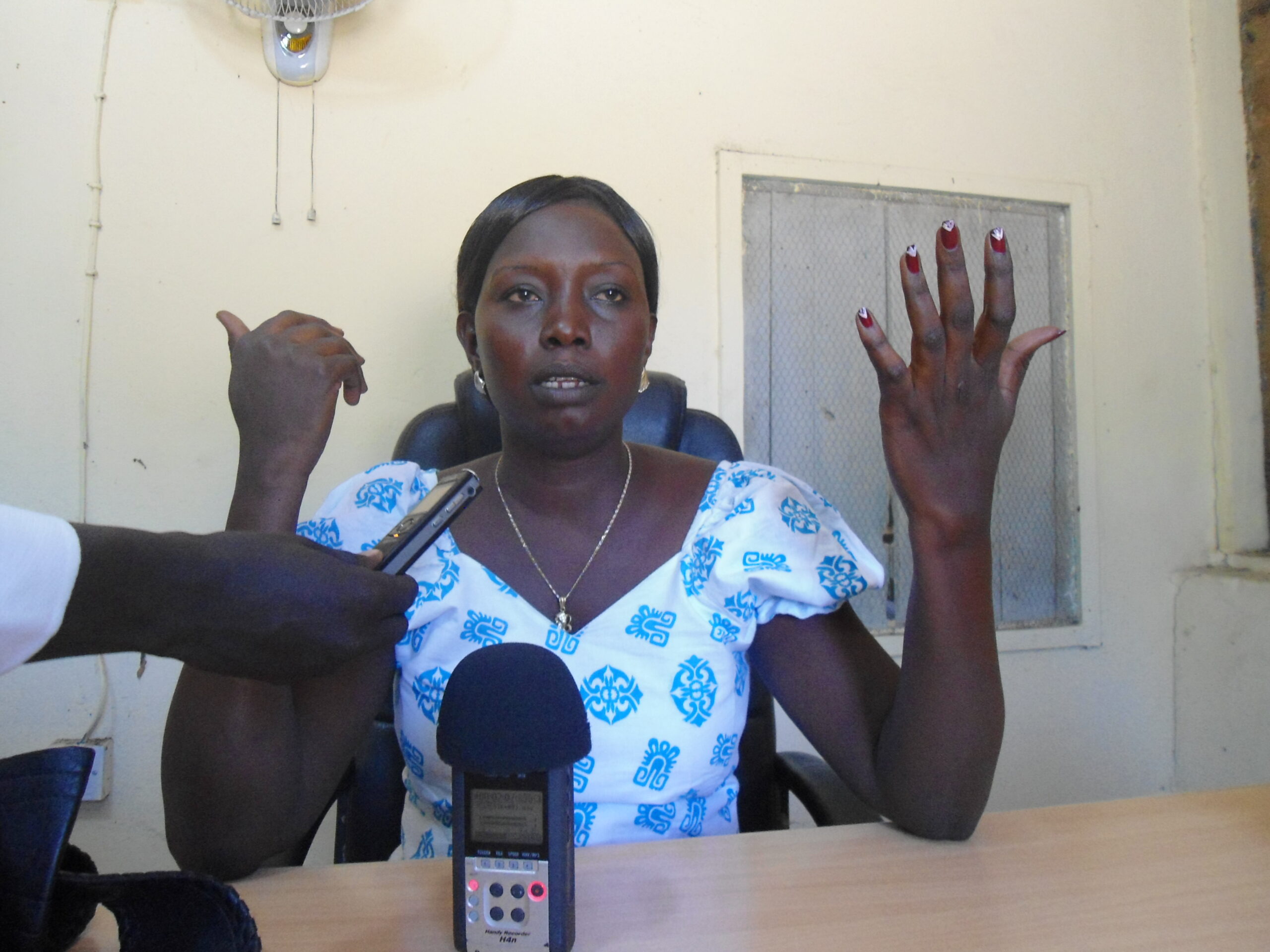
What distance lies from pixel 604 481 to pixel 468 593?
0.24 meters

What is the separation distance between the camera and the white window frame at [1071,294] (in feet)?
6.37

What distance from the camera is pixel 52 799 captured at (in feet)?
1.92

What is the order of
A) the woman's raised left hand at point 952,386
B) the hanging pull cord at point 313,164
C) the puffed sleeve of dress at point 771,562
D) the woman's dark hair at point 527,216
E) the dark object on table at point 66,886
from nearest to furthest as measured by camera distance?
the dark object on table at point 66,886 → the woman's raised left hand at point 952,386 → the puffed sleeve of dress at point 771,562 → the woman's dark hair at point 527,216 → the hanging pull cord at point 313,164

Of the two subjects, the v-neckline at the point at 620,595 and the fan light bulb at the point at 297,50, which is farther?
the fan light bulb at the point at 297,50

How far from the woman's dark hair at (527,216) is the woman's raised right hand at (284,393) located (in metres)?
0.29

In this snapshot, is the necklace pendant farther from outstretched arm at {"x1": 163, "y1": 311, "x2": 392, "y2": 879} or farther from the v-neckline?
outstretched arm at {"x1": 163, "y1": 311, "x2": 392, "y2": 879}

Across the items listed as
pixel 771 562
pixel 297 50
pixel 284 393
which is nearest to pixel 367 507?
pixel 284 393

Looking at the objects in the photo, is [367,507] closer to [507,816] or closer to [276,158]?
[507,816]

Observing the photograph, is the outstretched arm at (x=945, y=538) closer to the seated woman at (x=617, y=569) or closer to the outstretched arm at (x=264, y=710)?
the seated woman at (x=617, y=569)

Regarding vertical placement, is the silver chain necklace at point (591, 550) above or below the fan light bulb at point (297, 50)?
below

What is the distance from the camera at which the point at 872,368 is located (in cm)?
212

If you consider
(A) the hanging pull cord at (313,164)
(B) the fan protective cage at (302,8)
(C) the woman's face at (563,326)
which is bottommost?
(C) the woman's face at (563,326)

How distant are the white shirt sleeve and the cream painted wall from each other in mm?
1336

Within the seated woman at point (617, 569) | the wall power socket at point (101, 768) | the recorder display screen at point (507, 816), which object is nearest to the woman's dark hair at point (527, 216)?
the seated woman at point (617, 569)
